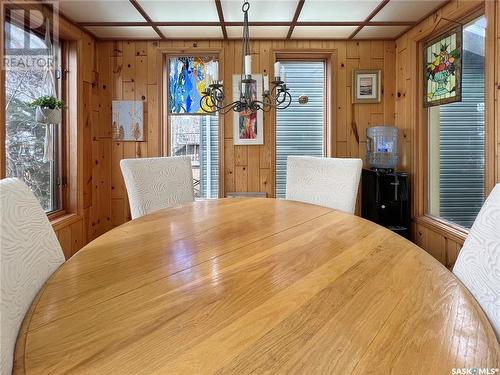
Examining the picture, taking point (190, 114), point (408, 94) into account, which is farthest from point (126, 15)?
point (408, 94)

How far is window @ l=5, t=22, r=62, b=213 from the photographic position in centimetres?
228

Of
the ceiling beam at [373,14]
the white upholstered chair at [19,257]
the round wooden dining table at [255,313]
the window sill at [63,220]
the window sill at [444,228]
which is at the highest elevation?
the ceiling beam at [373,14]

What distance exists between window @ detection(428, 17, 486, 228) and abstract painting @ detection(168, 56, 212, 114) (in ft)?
7.57

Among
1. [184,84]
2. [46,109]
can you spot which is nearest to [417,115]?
[184,84]

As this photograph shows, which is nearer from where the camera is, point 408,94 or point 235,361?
point 235,361

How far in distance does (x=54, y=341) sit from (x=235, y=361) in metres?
0.34

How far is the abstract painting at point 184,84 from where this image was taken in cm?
336

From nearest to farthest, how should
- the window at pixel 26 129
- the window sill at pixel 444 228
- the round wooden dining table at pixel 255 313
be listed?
the round wooden dining table at pixel 255 313 < the window at pixel 26 129 < the window sill at pixel 444 228

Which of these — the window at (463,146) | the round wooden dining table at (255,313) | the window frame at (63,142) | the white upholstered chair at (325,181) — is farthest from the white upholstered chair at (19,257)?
the window at (463,146)

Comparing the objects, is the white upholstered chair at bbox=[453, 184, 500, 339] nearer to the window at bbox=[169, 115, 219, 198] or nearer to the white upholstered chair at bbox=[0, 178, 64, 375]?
the white upholstered chair at bbox=[0, 178, 64, 375]

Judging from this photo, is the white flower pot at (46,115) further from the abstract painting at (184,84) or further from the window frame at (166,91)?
the abstract painting at (184,84)

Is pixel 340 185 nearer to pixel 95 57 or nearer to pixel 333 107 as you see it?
pixel 333 107

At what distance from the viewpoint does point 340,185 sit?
214cm

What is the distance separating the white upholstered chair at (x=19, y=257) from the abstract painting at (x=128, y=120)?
2.48m
